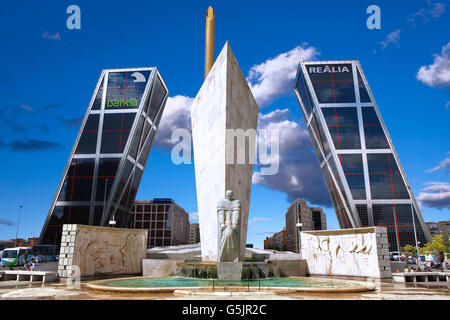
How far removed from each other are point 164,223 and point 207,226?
288 ft

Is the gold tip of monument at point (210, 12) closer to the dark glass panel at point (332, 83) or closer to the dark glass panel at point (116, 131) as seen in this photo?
the dark glass panel at point (116, 131)

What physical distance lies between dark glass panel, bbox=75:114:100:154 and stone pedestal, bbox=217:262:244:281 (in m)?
53.1

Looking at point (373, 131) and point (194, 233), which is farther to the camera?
point (194, 233)

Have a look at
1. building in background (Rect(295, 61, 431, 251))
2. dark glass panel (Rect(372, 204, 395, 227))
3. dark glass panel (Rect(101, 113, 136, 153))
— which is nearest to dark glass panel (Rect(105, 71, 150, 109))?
dark glass panel (Rect(101, 113, 136, 153))

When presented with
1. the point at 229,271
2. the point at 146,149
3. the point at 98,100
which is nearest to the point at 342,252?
the point at 229,271

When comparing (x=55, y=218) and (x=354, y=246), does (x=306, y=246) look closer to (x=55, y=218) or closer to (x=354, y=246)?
(x=354, y=246)

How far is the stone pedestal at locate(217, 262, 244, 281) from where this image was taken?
1212 cm

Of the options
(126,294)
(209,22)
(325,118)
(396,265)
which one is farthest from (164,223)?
(126,294)

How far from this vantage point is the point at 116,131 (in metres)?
59.9

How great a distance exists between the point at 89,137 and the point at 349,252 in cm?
5581

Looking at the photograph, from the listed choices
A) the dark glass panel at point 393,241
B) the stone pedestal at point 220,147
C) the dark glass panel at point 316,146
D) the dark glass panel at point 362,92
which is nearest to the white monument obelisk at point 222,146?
the stone pedestal at point 220,147

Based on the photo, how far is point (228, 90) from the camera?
1647 centimetres

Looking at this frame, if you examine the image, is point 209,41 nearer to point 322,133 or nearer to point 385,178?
point 322,133

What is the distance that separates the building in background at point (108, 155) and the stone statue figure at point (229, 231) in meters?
45.8
